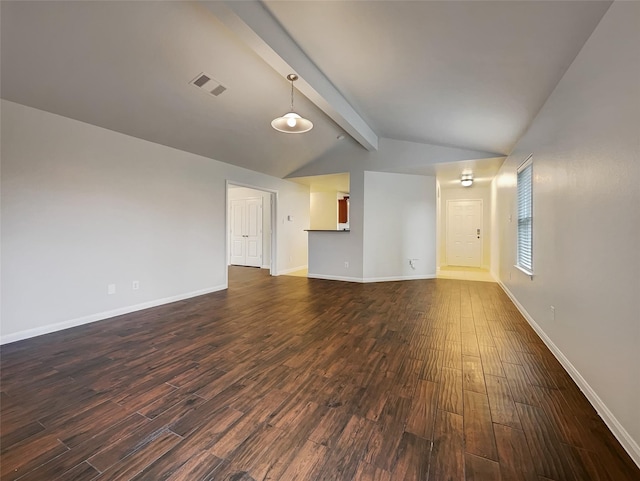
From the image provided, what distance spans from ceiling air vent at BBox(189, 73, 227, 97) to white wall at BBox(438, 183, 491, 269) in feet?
21.1

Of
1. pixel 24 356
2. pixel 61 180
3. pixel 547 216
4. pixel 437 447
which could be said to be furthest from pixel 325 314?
pixel 61 180

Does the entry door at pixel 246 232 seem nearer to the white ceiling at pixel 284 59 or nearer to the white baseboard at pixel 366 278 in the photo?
the white baseboard at pixel 366 278

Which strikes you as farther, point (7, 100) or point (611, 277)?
point (7, 100)

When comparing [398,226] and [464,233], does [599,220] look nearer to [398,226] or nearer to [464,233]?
[398,226]

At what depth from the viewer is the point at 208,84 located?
315cm

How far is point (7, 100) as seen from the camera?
8.87ft

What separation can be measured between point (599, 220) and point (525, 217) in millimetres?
2116

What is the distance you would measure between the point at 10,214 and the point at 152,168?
1.63m

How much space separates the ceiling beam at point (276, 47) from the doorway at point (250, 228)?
4.59 meters

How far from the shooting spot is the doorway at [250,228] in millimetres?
7930

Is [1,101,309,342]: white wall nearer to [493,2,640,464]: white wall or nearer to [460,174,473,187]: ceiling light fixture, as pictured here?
[493,2,640,464]: white wall

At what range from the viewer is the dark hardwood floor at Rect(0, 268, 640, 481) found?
1.32 metres

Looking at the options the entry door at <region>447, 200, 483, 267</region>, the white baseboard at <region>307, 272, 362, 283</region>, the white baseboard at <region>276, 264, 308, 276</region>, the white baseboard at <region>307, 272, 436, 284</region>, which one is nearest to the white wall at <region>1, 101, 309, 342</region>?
the white baseboard at <region>276, 264, 308, 276</region>

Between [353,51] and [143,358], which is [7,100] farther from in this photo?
[353,51]
